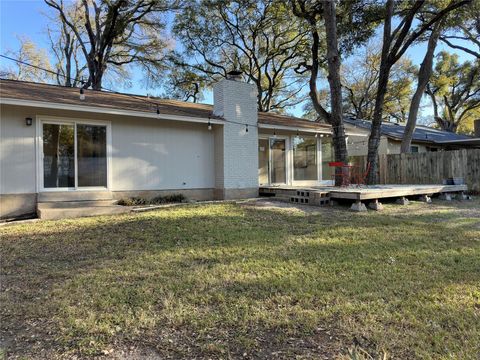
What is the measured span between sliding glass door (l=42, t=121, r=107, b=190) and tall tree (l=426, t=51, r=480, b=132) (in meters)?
29.0

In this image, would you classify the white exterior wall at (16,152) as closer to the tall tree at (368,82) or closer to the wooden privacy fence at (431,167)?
the wooden privacy fence at (431,167)

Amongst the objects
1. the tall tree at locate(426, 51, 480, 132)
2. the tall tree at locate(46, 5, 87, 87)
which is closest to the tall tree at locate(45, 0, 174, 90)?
the tall tree at locate(46, 5, 87, 87)

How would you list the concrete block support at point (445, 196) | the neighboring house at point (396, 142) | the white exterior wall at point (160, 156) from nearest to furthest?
the white exterior wall at point (160, 156) → the concrete block support at point (445, 196) → the neighboring house at point (396, 142)

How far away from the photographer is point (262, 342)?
2633 mm

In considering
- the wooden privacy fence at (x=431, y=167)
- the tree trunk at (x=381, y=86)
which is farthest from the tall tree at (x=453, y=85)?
the tree trunk at (x=381, y=86)

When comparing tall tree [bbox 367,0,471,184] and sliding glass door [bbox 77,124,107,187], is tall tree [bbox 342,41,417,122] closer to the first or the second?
tall tree [bbox 367,0,471,184]

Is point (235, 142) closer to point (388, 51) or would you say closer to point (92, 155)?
point (92, 155)

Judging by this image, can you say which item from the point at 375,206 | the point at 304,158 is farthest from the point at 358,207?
the point at 304,158

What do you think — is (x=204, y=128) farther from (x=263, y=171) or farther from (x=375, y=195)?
(x=375, y=195)

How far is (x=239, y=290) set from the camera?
11.9 feet

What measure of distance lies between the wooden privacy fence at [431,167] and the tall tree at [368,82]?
51.2ft

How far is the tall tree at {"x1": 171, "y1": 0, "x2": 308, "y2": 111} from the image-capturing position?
20109 mm

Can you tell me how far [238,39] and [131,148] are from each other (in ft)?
49.8

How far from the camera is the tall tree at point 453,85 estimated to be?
29.3 metres
